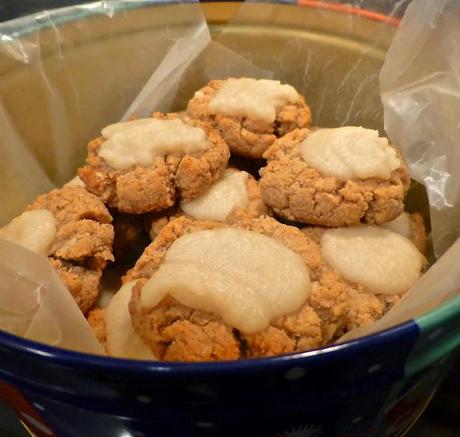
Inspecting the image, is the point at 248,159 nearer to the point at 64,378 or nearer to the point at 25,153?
the point at 25,153

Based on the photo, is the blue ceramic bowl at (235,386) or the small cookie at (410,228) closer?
the blue ceramic bowl at (235,386)

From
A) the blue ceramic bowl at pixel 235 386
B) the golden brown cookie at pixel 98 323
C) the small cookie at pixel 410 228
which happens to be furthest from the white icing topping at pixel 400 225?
the golden brown cookie at pixel 98 323

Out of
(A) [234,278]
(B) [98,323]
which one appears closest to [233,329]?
(A) [234,278]

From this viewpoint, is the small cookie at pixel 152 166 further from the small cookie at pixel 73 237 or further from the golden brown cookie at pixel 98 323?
the golden brown cookie at pixel 98 323

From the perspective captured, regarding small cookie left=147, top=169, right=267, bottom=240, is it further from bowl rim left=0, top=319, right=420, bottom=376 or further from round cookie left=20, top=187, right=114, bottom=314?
bowl rim left=0, top=319, right=420, bottom=376

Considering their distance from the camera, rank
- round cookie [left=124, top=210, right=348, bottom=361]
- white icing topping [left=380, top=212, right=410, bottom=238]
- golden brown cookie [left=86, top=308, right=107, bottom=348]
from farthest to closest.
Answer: white icing topping [left=380, top=212, right=410, bottom=238]
golden brown cookie [left=86, top=308, right=107, bottom=348]
round cookie [left=124, top=210, right=348, bottom=361]

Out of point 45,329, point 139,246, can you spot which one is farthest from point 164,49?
point 45,329

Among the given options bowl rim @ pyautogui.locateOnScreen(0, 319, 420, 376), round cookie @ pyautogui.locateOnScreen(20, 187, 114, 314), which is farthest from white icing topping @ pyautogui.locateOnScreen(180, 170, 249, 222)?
bowl rim @ pyautogui.locateOnScreen(0, 319, 420, 376)
